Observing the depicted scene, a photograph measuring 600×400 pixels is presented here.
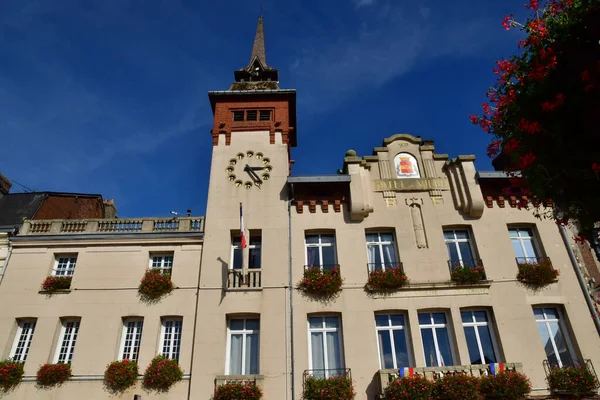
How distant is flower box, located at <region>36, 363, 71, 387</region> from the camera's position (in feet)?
47.8

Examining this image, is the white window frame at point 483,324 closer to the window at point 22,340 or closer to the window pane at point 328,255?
the window pane at point 328,255

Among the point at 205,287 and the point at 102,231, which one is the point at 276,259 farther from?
the point at 102,231

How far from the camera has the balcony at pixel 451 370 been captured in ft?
46.4

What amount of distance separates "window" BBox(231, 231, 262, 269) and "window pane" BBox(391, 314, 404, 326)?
19.3 feet

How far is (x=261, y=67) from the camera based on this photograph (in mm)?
25703

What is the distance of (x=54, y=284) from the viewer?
16516mm

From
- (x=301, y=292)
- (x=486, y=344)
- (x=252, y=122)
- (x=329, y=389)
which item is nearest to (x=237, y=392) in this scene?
(x=329, y=389)

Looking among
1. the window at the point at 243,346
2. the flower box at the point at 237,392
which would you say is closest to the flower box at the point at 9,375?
the flower box at the point at 237,392

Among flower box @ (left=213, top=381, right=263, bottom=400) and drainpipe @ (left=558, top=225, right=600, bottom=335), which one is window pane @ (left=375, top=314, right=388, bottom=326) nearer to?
flower box @ (left=213, top=381, right=263, bottom=400)

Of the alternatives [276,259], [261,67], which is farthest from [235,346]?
[261,67]

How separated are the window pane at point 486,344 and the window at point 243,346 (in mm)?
8463

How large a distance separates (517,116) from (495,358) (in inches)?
432

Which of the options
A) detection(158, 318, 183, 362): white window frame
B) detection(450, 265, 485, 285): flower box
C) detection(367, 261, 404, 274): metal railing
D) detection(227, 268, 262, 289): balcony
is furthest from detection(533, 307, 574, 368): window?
detection(158, 318, 183, 362): white window frame

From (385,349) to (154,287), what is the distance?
922 cm
